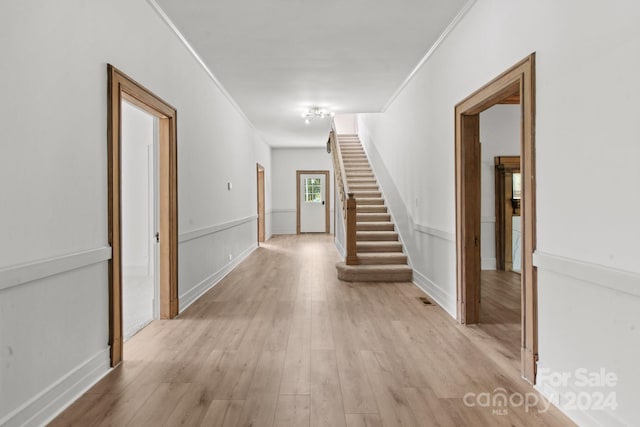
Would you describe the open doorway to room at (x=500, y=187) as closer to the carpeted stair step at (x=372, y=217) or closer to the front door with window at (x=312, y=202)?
the carpeted stair step at (x=372, y=217)

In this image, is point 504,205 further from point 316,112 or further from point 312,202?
point 312,202

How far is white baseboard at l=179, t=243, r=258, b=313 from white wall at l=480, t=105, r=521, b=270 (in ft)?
13.6

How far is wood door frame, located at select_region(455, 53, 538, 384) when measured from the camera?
247 centimetres

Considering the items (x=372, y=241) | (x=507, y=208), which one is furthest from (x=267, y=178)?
(x=507, y=208)

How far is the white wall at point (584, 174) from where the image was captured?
1751 millimetres

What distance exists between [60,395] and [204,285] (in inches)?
108

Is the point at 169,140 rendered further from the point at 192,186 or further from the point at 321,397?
the point at 321,397

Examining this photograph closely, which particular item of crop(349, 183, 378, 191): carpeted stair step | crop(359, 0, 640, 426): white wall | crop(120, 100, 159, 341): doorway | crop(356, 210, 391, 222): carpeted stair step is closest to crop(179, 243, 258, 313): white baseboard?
crop(120, 100, 159, 341): doorway

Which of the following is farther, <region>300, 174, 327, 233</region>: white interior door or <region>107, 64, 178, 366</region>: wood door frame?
<region>300, 174, 327, 233</region>: white interior door

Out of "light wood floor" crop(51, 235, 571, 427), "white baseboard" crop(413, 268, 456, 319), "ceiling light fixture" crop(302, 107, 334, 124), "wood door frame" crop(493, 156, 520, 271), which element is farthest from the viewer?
"ceiling light fixture" crop(302, 107, 334, 124)

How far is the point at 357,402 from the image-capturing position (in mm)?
2244

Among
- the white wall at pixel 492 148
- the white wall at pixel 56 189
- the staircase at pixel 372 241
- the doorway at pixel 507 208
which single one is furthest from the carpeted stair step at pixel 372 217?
the white wall at pixel 56 189

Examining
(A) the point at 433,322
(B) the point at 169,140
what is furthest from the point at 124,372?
(A) the point at 433,322

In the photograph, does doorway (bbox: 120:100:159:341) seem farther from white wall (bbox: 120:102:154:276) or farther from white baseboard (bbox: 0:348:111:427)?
white baseboard (bbox: 0:348:111:427)
